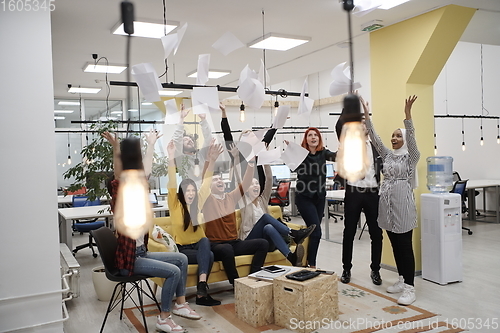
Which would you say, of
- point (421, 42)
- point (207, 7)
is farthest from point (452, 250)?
point (207, 7)

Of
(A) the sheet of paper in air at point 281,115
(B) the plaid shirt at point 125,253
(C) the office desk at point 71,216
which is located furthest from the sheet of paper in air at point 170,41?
(C) the office desk at point 71,216

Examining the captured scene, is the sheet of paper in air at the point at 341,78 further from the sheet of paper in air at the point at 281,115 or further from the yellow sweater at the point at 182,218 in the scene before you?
the yellow sweater at the point at 182,218

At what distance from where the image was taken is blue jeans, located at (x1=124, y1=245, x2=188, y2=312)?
378 cm

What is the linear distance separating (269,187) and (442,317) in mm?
2370

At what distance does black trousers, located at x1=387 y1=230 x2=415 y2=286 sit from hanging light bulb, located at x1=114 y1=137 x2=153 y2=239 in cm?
351

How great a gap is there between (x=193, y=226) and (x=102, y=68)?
154 inches

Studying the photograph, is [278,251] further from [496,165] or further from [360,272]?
[496,165]

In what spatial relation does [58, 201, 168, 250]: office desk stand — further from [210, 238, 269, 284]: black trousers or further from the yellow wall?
the yellow wall

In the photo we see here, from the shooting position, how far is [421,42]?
507 cm

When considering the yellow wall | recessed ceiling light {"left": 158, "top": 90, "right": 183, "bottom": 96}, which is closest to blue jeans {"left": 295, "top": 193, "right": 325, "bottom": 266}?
the yellow wall

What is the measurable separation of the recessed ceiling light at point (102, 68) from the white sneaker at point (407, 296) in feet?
17.7

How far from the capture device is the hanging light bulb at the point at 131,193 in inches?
66.1

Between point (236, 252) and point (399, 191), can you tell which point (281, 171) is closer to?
point (236, 252)

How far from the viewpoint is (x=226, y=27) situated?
5492mm
